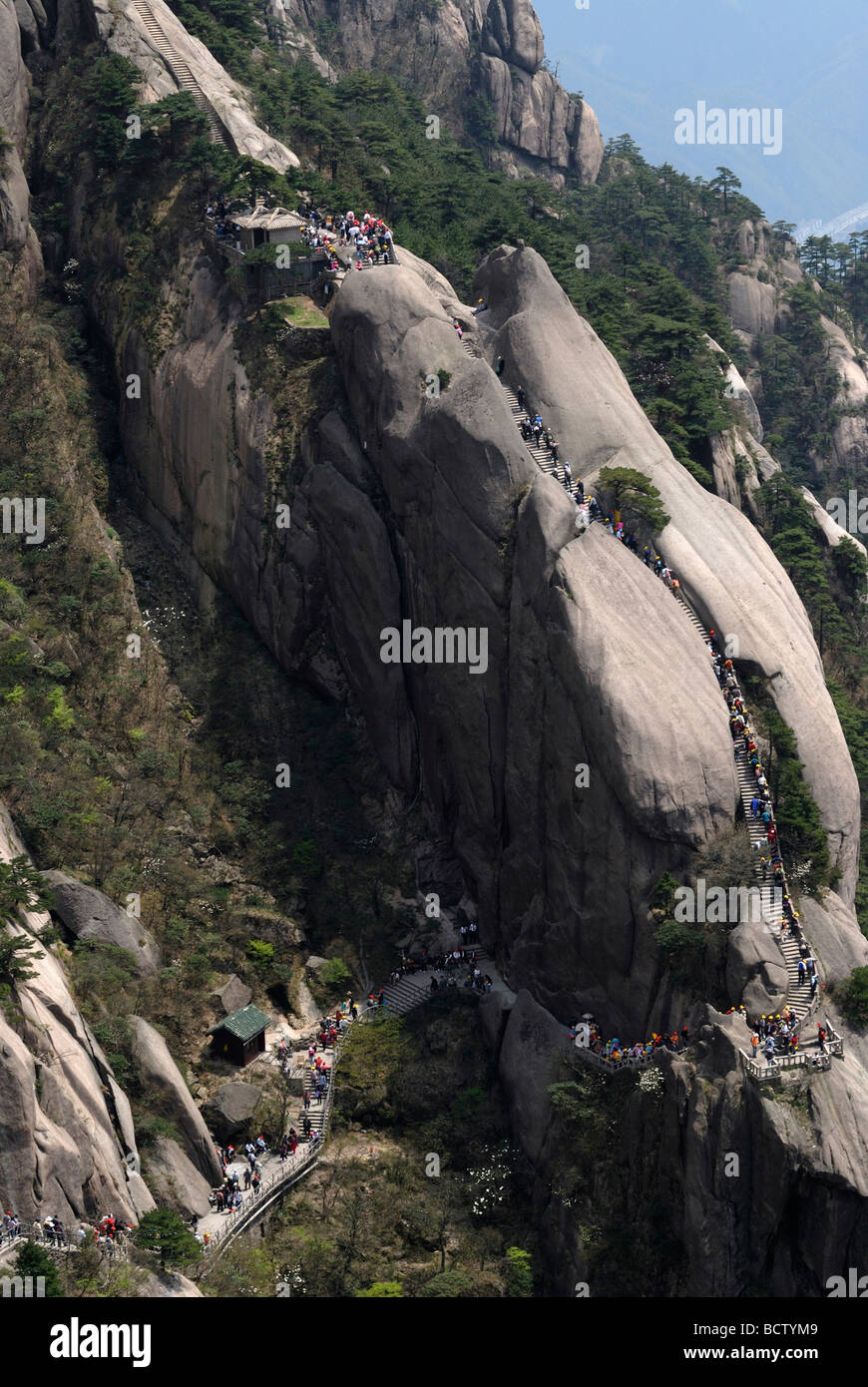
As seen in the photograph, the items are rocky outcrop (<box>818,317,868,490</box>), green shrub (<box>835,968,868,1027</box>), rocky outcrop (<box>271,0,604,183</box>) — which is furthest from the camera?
rocky outcrop (<box>271,0,604,183</box>)

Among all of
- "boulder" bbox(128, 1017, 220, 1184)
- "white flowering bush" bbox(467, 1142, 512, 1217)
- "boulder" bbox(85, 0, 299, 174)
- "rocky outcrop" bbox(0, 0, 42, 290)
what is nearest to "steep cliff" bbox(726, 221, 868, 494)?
"boulder" bbox(85, 0, 299, 174)

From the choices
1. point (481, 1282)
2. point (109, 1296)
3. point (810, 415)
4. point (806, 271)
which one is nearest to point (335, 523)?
point (481, 1282)

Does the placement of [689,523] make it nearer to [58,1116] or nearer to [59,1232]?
[58,1116]

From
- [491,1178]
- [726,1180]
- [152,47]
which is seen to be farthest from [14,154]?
[726,1180]

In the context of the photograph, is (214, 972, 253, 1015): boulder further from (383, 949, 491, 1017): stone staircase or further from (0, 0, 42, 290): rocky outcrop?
(0, 0, 42, 290): rocky outcrop

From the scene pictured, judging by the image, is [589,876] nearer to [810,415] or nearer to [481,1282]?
[481,1282]
